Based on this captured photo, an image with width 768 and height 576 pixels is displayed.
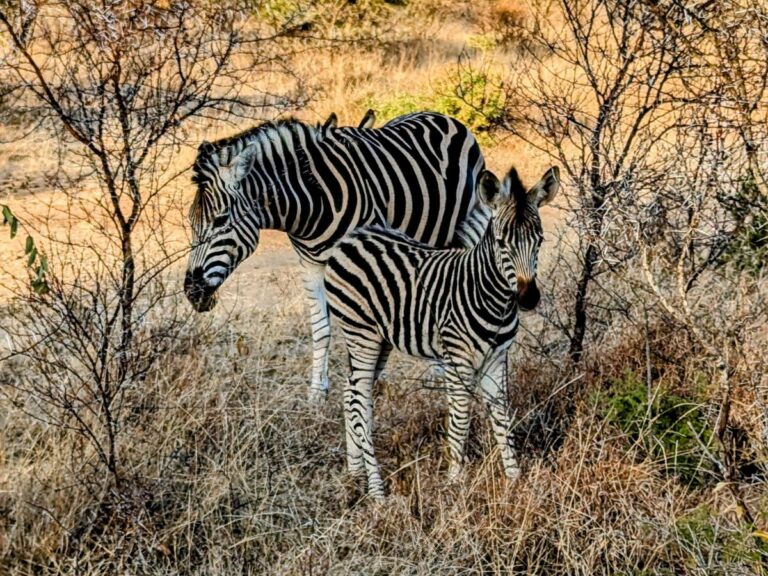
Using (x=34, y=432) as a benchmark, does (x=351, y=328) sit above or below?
above

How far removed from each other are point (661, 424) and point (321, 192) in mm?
2546

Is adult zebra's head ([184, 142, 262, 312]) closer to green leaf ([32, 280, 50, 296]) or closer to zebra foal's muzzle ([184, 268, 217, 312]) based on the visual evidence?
zebra foal's muzzle ([184, 268, 217, 312])

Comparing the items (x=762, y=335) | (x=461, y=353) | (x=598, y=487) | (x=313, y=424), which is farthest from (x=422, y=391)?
(x=762, y=335)

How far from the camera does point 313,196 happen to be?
20.4ft

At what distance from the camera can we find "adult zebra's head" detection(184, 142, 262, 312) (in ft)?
18.6

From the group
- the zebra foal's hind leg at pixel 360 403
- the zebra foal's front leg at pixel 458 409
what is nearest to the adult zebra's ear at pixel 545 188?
the zebra foal's front leg at pixel 458 409

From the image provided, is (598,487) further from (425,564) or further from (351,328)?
(351,328)

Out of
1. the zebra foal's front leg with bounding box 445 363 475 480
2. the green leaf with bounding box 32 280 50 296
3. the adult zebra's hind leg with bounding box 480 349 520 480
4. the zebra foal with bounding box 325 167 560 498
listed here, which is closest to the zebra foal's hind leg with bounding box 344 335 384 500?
the zebra foal with bounding box 325 167 560 498

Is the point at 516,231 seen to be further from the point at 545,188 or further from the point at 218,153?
the point at 218,153

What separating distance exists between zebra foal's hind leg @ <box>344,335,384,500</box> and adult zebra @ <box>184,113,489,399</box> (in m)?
0.93

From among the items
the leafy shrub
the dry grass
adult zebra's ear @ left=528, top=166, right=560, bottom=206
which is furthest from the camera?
the leafy shrub

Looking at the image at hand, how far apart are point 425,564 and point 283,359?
2.95 m

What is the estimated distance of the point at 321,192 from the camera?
20.5ft

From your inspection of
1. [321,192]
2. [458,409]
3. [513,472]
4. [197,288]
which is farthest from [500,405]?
[321,192]
